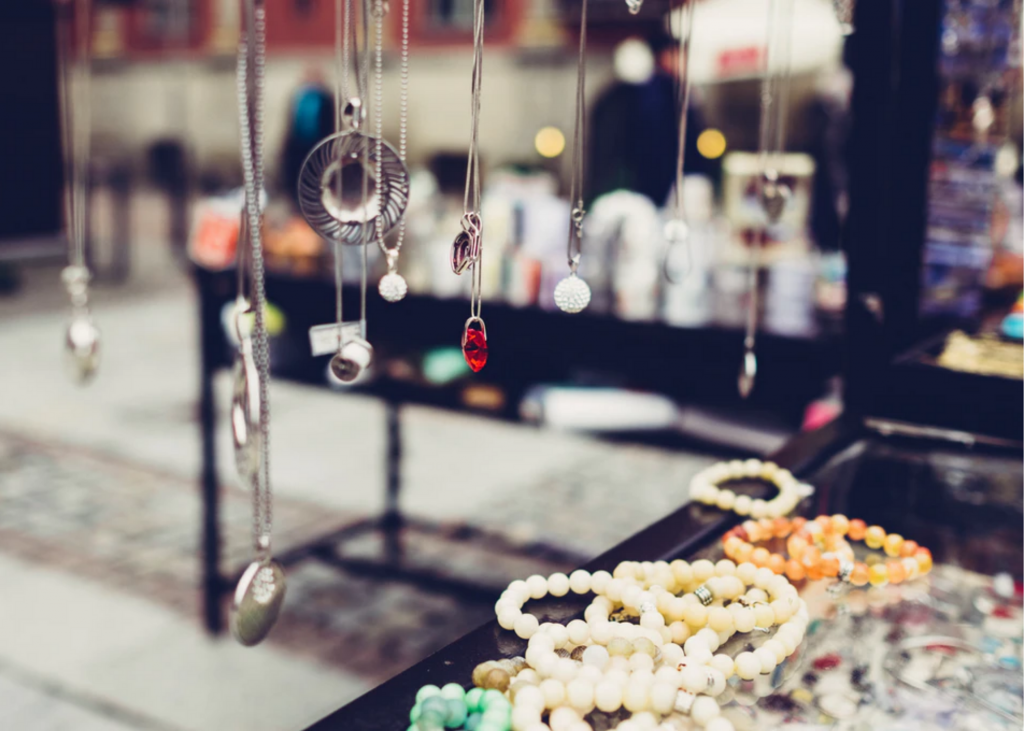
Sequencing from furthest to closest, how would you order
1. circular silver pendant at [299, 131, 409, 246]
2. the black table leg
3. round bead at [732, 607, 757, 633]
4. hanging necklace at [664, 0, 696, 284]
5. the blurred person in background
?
1. the blurred person in background
2. the black table leg
3. hanging necklace at [664, 0, 696, 284]
4. round bead at [732, 607, 757, 633]
5. circular silver pendant at [299, 131, 409, 246]

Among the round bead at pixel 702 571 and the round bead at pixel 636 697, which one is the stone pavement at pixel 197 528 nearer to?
the round bead at pixel 702 571

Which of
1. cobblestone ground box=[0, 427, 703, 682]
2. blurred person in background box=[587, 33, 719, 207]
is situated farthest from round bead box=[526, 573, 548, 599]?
blurred person in background box=[587, 33, 719, 207]

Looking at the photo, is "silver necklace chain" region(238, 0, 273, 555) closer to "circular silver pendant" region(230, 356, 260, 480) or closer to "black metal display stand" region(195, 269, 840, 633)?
"circular silver pendant" region(230, 356, 260, 480)

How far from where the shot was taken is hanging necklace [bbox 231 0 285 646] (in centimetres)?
87

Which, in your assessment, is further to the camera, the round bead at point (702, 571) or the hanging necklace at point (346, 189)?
the round bead at point (702, 571)

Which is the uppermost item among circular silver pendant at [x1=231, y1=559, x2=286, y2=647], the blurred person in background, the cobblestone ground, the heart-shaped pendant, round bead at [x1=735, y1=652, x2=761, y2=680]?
the blurred person in background

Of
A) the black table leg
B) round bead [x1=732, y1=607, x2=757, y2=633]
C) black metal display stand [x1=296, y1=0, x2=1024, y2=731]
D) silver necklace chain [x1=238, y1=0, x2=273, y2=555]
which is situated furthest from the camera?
the black table leg

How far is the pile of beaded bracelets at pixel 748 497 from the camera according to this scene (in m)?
1.46

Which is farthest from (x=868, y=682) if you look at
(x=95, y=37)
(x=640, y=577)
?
(x=95, y=37)

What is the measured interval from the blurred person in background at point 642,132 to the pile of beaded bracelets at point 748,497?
13.4 feet

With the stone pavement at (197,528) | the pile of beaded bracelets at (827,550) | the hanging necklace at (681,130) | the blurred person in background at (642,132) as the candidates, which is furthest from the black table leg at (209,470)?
the blurred person in background at (642,132)

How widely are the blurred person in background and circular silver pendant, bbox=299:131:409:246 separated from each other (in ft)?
15.0

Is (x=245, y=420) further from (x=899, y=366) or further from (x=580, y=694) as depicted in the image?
(x=899, y=366)

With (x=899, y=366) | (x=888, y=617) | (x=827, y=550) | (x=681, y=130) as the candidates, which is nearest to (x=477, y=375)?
(x=899, y=366)
